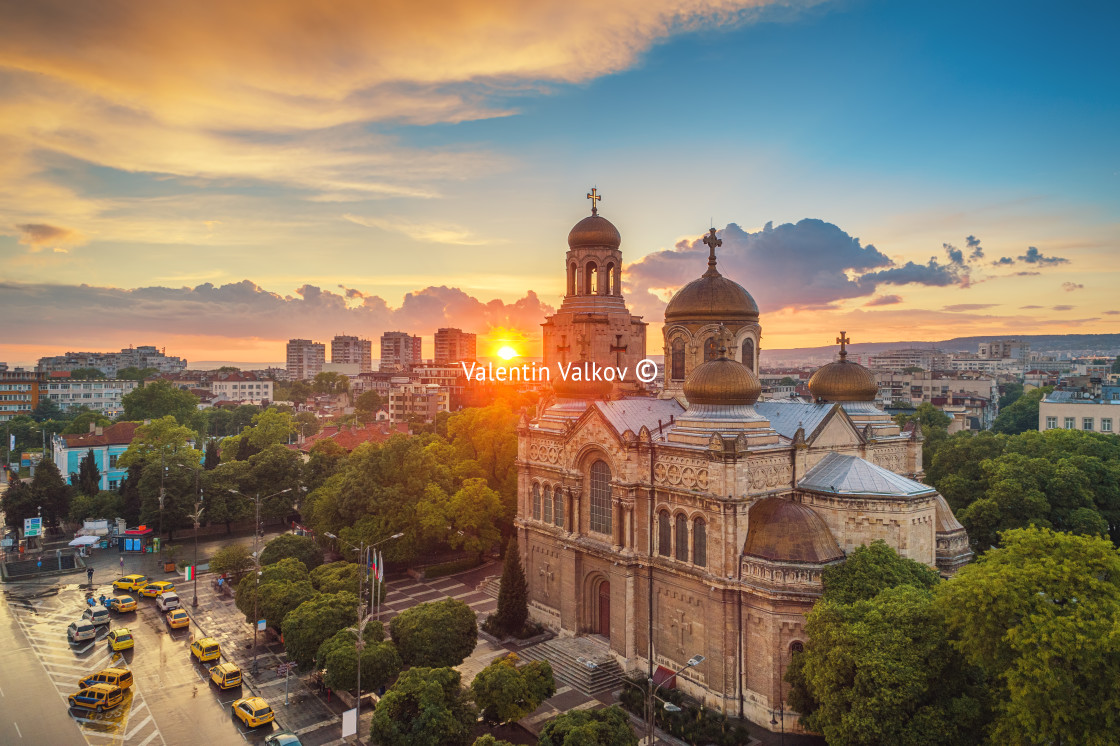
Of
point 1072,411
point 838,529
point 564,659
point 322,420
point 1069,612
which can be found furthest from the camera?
point 322,420

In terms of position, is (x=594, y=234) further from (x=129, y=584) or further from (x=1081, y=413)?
(x=1081, y=413)

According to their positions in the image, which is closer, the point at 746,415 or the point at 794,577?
the point at 794,577

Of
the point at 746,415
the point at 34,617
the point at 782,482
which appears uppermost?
the point at 746,415

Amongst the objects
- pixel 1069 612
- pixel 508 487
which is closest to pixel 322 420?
pixel 508 487

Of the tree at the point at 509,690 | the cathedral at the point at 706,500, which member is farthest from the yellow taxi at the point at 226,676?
the cathedral at the point at 706,500

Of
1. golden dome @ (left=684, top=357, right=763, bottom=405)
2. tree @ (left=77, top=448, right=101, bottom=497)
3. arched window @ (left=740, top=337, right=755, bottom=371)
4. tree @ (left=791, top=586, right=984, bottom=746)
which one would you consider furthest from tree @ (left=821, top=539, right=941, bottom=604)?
tree @ (left=77, top=448, right=101, bottom=497)

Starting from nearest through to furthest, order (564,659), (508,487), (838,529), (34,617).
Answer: (838,529), (564,659), (34,617), (508,487)

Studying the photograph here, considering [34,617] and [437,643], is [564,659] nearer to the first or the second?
[437,643]

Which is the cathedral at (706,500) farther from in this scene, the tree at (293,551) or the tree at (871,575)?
the tree at (293,551)
